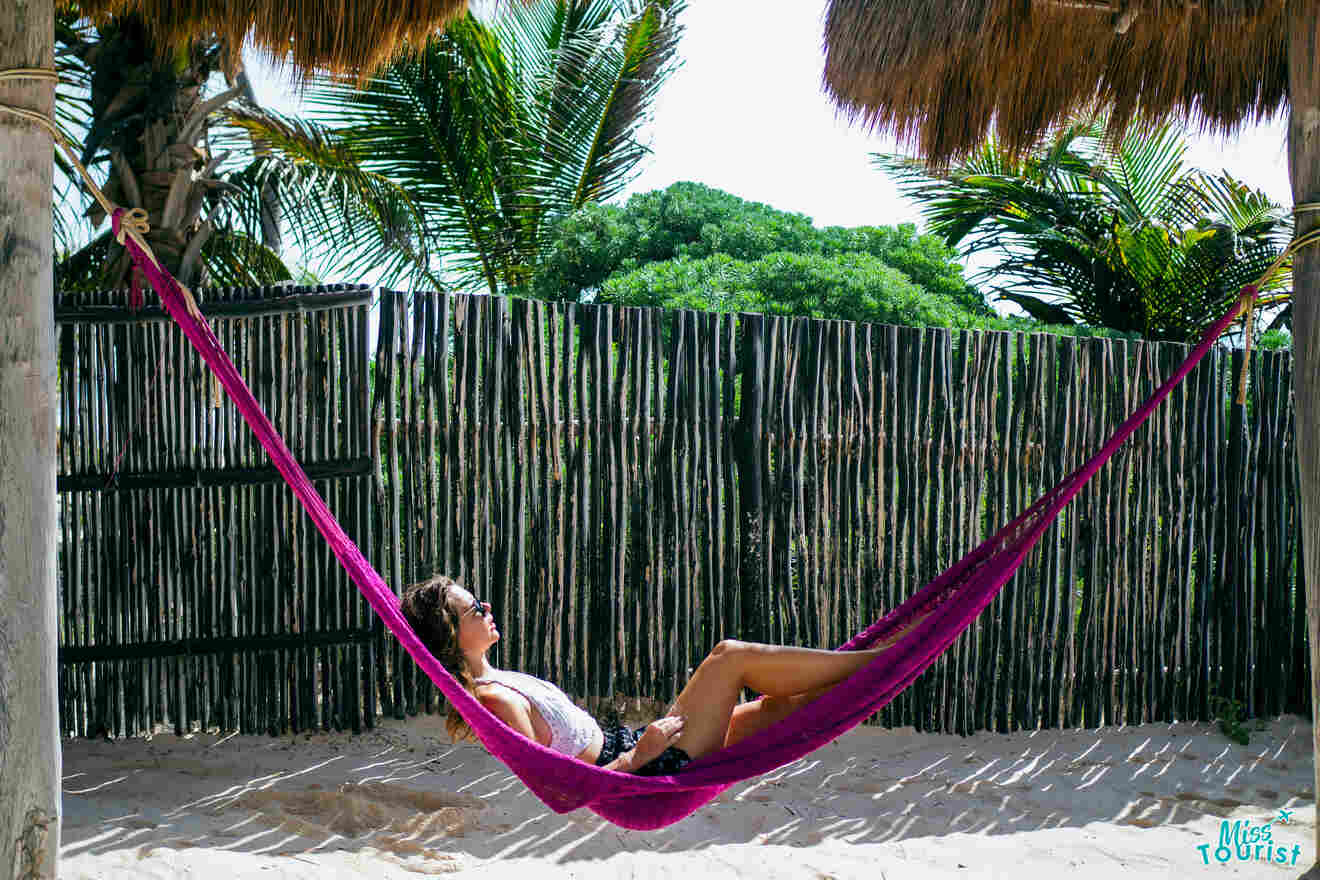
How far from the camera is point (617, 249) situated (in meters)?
8.77

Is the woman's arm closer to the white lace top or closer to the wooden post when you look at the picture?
the white lace top

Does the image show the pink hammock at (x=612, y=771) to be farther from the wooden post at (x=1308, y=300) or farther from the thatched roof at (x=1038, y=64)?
the thatched roof at (x=1038, y=64)

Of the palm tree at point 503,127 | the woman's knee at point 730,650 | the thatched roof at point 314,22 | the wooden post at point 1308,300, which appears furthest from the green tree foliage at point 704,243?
the woman's knee at point 730,650

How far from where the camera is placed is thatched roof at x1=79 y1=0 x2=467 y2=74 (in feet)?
11.2

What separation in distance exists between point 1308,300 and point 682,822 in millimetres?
2350

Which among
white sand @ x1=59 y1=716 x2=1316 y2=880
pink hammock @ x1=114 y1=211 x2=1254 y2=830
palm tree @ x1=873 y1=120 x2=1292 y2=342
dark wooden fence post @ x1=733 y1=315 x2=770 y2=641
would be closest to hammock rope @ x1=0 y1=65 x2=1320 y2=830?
pink hammock @ x1=114 y1=211 x2=1254 y2=830

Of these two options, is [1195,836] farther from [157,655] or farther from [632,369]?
[157,655]

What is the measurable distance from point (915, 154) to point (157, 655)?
3.12 metres

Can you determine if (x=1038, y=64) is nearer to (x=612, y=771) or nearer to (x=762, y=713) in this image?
(x=762, y=713)

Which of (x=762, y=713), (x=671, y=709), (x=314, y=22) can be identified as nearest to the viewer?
(x=671, y=709)

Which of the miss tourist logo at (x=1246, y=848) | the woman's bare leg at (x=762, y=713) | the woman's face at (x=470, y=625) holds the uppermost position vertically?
the woman's face at (x=470, y=625)

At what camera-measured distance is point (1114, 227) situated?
933cm

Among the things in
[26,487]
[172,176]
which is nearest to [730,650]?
[26,487]

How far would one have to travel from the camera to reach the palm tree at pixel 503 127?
8234 mm
